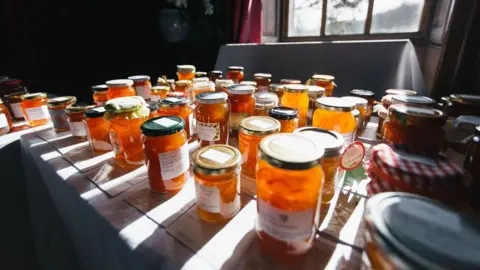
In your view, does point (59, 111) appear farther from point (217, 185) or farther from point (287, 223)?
point (287, 223)

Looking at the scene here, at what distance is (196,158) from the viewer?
52 centimetres

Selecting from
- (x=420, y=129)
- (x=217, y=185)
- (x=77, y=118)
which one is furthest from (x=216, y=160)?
(x=77, y=118)

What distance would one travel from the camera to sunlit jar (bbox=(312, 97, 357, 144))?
0.71 m

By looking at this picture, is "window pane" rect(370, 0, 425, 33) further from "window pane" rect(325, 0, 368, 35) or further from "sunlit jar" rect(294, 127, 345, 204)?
"sunlit jar" rect(294, 127, 345, 204)

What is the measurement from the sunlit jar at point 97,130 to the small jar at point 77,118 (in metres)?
0.09

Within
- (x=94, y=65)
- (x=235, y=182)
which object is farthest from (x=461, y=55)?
(x=94, y=65)

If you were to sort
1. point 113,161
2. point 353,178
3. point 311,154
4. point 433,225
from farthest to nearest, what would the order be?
point 113,161 < point 353,178 < point 311,154 < point 433,225

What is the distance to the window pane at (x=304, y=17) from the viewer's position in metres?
3.52

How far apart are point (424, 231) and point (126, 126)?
2.50 ft

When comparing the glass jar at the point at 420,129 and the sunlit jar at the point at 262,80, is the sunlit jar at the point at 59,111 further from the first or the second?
the glass jar at the point at 420,129

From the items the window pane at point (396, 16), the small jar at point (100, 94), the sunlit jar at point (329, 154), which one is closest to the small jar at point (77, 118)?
the small jar at point (100, 94)

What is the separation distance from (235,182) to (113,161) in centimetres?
51

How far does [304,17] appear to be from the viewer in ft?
12.0

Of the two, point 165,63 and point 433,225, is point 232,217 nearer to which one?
point 433,225
